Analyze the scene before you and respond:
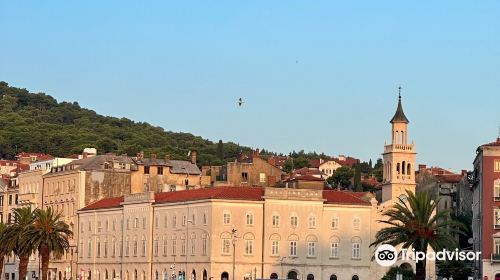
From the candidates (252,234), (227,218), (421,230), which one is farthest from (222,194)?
(421,230)

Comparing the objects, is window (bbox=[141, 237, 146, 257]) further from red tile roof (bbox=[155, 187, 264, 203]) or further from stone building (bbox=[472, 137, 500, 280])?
stone building (bbox=[472, 137, 500, 280])

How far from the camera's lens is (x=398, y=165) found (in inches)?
5399

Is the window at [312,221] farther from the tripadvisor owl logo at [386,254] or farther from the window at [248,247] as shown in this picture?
the tripadvisor owl logo at [386,254]

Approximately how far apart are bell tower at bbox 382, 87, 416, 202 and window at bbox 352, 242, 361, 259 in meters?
6.48

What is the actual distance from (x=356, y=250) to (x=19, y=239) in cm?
3274

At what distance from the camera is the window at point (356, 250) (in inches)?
5207

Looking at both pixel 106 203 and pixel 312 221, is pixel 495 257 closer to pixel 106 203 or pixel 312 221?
pixel 312 221

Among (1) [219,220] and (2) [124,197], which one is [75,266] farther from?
(1) [219,220]

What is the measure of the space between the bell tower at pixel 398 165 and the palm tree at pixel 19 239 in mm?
36121

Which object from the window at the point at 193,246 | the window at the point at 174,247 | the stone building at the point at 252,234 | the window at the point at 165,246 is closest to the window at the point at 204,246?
the stone building at the point at 252,234

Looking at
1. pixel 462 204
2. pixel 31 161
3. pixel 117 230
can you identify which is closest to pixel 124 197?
pixel 117 230

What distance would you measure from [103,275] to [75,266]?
719 centimetres

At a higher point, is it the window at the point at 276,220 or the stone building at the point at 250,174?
the stone building at the point at 250,174

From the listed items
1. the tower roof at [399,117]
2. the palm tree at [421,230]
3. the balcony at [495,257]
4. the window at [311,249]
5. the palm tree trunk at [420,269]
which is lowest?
the palm tree trunk at [420,269]
